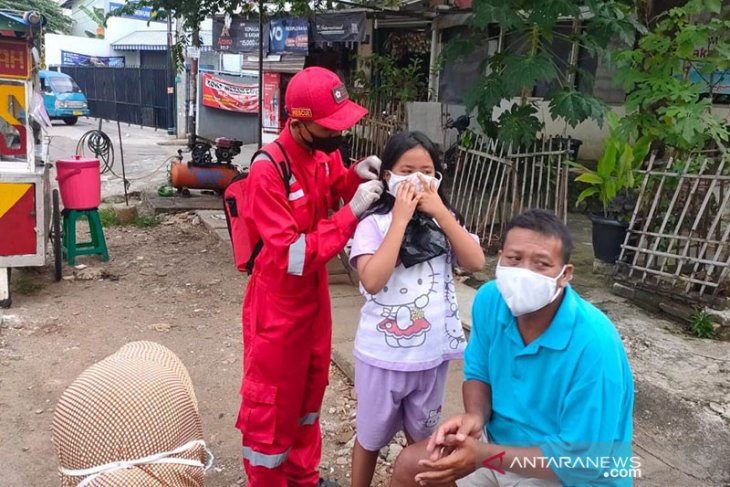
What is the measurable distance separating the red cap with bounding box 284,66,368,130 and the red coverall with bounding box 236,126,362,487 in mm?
164

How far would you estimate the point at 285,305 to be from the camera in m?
2.41

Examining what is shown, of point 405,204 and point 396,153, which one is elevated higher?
point 396,153

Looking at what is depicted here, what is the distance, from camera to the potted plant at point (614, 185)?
5.38m

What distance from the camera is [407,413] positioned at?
2332mm

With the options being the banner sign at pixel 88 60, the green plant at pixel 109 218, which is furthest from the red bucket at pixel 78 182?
the banner sign at pixel 88 60

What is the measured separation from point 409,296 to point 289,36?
1108 centimetres

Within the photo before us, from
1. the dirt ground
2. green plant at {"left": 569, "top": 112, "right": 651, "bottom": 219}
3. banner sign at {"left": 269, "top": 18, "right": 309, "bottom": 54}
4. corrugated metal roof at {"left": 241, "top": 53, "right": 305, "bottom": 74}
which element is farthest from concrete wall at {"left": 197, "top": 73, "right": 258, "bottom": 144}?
green plant at {"left": 569, "top": 112, "right": 651, "bottom": 219}

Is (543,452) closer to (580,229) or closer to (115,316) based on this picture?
(115,316)

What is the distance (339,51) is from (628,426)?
1278cm

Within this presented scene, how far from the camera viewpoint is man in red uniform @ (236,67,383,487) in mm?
2258

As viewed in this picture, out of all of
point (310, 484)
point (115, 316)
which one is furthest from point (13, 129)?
point (310, 484)

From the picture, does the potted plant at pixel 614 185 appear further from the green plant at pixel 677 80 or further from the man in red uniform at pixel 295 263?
the man in red uniform at pixel 295 263

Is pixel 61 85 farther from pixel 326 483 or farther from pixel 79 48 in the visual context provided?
pixel 326 483

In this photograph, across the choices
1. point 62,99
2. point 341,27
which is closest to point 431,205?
point 341,27
